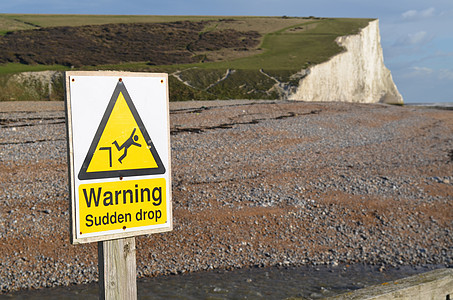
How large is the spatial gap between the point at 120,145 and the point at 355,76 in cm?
6945

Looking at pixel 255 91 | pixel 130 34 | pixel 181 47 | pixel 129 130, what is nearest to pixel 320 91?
pixel 255 91

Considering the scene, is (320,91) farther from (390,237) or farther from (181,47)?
(390,237)

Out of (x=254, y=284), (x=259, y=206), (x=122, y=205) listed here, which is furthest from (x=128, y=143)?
(x=259, y=206)

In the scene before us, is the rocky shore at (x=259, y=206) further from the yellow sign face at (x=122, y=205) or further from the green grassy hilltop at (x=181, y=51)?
the green grassy hilltop at (x=181, y=51)

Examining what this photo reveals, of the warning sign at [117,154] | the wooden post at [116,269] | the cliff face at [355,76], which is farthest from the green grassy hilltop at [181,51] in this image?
the wooden post at [116,269]

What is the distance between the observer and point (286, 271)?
370 inches

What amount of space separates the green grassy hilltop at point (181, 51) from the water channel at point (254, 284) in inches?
1570

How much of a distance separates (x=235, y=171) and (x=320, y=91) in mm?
47934

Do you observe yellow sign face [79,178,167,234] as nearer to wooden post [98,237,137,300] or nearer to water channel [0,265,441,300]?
wooden post [98,237,137,300]

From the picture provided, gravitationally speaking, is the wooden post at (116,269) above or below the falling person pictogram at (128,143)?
below

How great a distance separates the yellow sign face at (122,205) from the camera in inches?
128

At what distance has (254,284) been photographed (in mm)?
8742

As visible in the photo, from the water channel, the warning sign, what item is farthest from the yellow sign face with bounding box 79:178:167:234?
the water channel

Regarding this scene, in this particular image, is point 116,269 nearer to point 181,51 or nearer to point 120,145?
point 120,145
